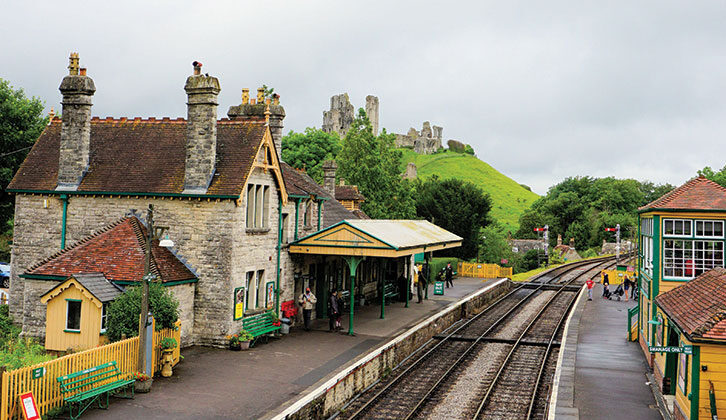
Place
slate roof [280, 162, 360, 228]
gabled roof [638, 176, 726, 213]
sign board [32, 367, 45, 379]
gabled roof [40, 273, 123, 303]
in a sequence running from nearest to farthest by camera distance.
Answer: sign board [32, 367, 45, 379] < gabled roof [40, 273, 123, 303] < gabled roof [638, 176, 726, 213] < slate roof [280, 162, 360, 228]

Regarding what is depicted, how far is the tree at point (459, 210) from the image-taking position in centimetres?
5822

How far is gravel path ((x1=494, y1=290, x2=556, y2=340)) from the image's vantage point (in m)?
27.9

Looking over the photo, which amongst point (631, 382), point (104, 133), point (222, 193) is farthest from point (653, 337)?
point (104, 133)

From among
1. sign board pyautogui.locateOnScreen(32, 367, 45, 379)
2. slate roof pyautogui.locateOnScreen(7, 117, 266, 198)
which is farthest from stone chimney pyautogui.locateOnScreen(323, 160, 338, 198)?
sign board pyautogui.locateOnScreen(32, 367, 45, 379)

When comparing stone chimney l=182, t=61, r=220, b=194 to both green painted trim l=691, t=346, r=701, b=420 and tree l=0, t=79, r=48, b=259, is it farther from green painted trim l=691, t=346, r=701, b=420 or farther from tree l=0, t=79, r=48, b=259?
tree l=0, t=79, r=48, b=259

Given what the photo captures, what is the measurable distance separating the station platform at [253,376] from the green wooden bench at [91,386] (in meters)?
0.28

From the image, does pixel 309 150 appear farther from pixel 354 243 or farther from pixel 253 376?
pixel 253 376

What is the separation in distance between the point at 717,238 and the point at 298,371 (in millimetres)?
13045

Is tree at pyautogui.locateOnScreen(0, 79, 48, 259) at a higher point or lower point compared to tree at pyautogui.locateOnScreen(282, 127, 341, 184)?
lower

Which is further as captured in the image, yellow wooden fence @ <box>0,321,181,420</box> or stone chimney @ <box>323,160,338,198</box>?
stone chimney @ <box>323,160,338,198</box>

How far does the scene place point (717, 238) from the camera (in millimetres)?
18375

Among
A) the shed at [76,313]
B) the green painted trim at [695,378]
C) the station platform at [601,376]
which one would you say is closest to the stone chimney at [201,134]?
the shed at [76,313]

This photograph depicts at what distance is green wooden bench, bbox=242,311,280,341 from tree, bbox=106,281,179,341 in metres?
4.13

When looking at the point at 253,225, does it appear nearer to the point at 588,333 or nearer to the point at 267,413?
the point at 267,413
